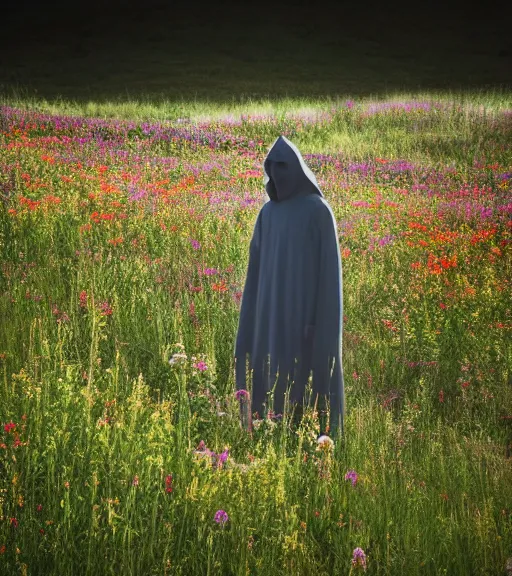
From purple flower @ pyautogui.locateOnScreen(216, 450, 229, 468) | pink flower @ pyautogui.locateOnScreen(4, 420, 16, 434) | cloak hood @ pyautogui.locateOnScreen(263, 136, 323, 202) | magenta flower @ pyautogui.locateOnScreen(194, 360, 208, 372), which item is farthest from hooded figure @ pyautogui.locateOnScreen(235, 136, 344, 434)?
pink flower @ pyautogui.locateOnScreen(4, 420, 16, 434)

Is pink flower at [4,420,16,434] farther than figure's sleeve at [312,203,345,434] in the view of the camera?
No

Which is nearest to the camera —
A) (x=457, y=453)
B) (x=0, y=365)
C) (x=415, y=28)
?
(x=457, y=453)

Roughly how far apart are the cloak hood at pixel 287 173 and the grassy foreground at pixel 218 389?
3.99 ft

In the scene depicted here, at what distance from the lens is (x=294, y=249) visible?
431cm

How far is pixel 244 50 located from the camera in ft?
176

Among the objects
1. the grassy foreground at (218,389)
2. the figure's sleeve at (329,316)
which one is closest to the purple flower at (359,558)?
the grassy foreground at (218,389)

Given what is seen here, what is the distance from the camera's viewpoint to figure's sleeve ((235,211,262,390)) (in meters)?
4.72

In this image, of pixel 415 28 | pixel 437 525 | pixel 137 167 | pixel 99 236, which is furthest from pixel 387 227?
pixel 415 28

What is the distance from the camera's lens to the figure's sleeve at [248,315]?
186 inches

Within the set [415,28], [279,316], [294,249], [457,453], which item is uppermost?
[415,28]

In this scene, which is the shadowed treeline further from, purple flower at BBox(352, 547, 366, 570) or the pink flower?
purple flower at BBox(352, 547, 366, 570)

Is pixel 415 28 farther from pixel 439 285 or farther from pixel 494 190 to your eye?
pixel 439 285

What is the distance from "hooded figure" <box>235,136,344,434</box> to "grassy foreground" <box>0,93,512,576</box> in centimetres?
34

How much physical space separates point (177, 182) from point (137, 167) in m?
1.39
